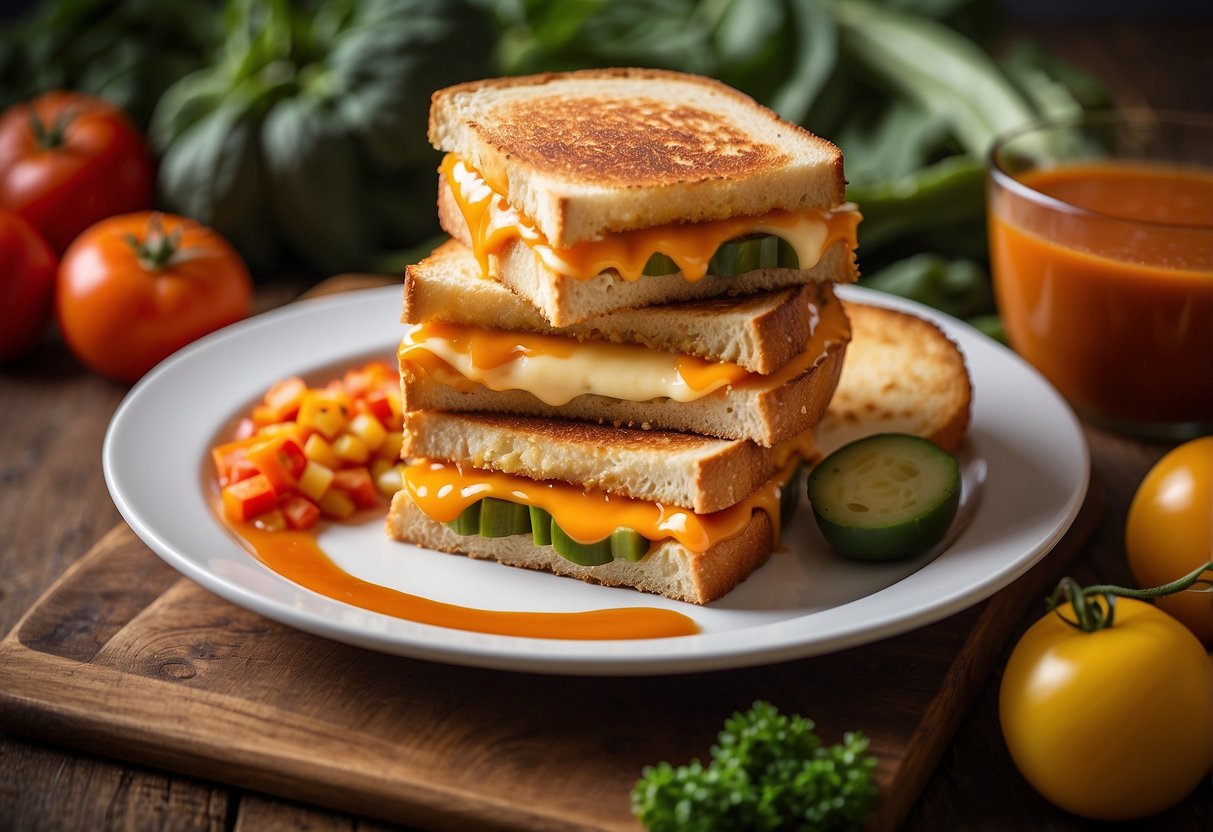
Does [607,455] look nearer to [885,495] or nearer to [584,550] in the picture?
[584,550]

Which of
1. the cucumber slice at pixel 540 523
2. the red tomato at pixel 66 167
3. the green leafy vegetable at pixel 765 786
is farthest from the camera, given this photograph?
the red tomato at pixel 66 167

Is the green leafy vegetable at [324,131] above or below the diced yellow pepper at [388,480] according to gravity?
above

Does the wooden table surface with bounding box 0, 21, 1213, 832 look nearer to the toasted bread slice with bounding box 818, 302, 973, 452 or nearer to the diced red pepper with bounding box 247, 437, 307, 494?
the toasted bread slice with bounding box 818, 302, 973, 452

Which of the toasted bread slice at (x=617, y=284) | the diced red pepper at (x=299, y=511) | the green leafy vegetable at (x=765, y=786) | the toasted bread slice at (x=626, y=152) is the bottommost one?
the diced red pepper at (x=299, y=511)

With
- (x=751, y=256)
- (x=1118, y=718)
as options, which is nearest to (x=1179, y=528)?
(x=1118, y=718)

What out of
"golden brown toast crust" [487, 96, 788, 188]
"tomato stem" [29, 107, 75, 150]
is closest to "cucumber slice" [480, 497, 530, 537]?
"golden brown toast crust" [487, 96, 788, 188]

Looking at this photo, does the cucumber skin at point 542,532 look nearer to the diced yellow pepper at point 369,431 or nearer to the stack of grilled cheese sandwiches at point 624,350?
the stack of grilled cheese sandwiches at point 624,350

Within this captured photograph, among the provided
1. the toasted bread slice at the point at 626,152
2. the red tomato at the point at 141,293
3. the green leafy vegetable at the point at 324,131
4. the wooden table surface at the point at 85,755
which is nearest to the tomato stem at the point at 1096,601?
the wooden table surface at the point at 85,755

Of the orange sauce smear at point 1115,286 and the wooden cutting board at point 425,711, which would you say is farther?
the orange sauce smear at point 1115,286

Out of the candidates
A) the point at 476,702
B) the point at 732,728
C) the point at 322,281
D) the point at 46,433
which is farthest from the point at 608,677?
the point at 322,281
